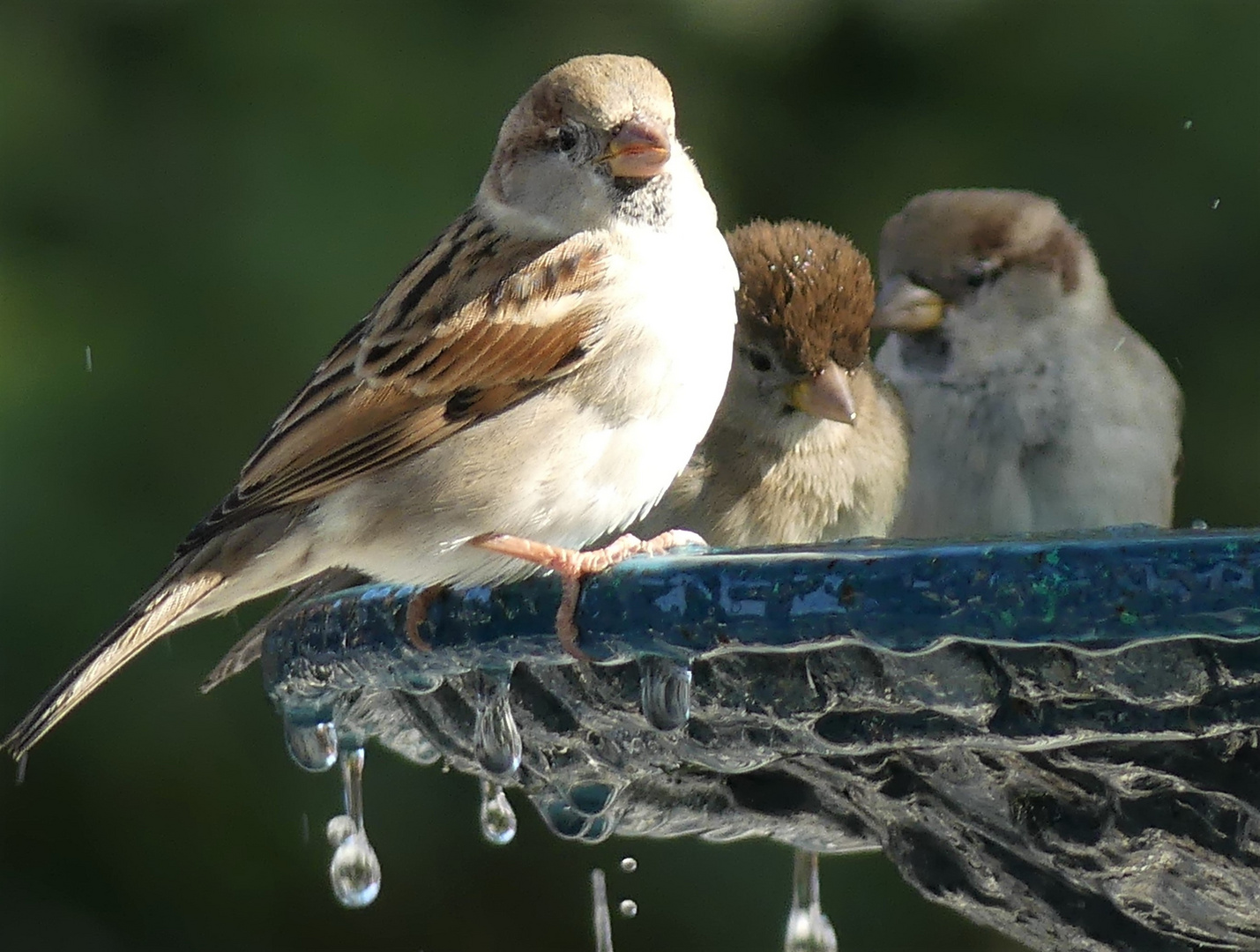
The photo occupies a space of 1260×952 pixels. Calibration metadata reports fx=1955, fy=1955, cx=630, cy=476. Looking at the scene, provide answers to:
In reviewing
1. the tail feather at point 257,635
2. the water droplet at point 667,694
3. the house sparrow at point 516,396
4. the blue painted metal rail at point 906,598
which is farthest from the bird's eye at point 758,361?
the water droplet at point 667,694

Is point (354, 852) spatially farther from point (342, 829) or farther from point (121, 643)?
point (121, 643)

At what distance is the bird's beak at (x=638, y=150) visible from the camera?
2059 mm

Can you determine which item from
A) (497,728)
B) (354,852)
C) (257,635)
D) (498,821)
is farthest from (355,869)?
(497,728)

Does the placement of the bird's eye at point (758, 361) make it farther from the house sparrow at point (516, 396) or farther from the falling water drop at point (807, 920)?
the falling water drop at point (807, 920)

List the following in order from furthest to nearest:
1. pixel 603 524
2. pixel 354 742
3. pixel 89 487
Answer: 1. pixel 89 487
2. pixel 603 524
3. pixel 354 742

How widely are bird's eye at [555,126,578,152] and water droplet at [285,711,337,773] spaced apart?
78 cm

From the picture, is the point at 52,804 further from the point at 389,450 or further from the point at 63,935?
the point at 389,450

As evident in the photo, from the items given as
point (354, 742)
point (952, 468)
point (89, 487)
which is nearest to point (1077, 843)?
point (354, 742)

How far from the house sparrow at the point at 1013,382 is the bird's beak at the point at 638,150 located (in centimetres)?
62

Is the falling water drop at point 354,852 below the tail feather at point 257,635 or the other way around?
below

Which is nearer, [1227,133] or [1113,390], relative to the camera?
[1113,390]

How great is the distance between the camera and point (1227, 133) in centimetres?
331

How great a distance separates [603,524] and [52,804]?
4.93 feet

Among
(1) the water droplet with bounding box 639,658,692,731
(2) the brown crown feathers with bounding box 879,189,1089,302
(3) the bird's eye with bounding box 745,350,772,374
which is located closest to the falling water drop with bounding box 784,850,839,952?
(3) the bird's eye with bounding box 745,350,772,374
